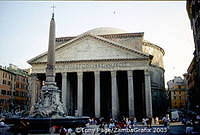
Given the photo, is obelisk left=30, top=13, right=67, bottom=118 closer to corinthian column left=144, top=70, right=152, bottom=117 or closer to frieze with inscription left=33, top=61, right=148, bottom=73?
frieze with inscription left=33, top=61, right=148, bottom=73

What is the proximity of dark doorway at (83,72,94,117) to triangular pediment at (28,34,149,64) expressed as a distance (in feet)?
18.8

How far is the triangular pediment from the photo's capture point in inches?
1134

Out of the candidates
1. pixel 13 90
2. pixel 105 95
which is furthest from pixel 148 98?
pixel 13 90

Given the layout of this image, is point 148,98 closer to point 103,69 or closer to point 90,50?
point 103,69

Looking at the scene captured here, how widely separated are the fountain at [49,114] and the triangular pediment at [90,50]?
1388cm

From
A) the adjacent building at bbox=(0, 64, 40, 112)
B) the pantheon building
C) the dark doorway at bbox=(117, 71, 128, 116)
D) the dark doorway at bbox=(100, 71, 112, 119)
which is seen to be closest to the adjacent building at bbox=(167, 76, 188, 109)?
the pantheon building

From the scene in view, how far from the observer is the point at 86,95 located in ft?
118

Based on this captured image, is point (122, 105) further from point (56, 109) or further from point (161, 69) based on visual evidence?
point (56, 109)

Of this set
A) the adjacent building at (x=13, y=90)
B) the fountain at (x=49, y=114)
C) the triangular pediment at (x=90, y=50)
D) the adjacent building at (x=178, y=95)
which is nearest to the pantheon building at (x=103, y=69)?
the triangular pediment at (x=90, y=50)

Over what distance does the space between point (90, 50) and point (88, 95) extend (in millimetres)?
9131

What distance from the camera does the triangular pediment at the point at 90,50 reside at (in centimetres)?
2881

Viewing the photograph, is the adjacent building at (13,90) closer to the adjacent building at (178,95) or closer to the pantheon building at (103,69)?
the pantheon building at (103,69)

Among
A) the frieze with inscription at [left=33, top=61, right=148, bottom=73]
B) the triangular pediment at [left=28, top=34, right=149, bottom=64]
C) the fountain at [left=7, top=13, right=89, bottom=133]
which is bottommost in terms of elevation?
the fountain at [left=7, top=13, right=89, bottom=133]

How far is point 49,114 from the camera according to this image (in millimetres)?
13469
